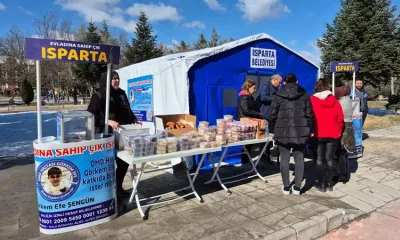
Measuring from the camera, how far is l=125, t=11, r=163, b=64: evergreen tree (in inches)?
1115

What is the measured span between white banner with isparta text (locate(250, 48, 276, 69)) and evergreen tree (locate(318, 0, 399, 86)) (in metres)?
11.1

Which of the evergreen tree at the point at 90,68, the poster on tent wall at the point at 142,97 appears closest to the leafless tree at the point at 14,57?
the evergreen tree at the point at 90,68

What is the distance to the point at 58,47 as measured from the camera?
3209mm

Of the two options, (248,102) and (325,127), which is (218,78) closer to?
(248,102)

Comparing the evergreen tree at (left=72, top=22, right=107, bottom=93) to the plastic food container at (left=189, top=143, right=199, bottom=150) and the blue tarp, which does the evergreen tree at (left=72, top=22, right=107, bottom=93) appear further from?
the plastic food container at (left=189, top=143, right=199, bottom=150)

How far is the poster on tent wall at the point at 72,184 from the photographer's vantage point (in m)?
3.12

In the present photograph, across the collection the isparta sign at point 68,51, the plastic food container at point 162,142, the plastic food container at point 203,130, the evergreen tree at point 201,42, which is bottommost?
the plastic food container at point 162,142

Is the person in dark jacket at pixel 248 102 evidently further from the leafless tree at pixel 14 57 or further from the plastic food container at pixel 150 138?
the leafless tree at pixel 14 57

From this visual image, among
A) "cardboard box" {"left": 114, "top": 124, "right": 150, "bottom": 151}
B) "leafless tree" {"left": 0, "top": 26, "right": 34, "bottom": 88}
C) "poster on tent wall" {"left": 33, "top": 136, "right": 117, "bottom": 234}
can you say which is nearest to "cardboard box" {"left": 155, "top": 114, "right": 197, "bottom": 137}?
"cardboard box" {"left": 114, "top": 124, "right": 150, "bottom": 151}

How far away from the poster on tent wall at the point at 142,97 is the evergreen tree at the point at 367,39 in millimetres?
13244

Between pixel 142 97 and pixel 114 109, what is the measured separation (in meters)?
3.29

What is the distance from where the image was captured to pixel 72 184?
10.6 feet

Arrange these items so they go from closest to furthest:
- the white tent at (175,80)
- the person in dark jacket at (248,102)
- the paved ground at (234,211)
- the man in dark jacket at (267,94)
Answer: the paved ground at (234,211)
the person in dark jacket at (248,102)
the man in dark jacket at (267,94)
the white tent at (175,80)

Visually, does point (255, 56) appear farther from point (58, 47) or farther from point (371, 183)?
point (58, 47)
